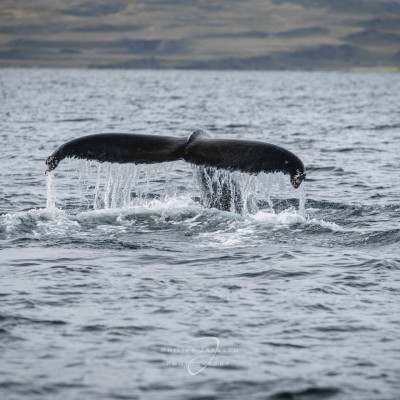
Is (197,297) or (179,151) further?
(179,151)

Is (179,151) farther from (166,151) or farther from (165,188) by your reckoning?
(165,188)

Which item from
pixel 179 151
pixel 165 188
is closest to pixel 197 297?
pixel 179 151

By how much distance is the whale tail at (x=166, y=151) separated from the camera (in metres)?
8.07

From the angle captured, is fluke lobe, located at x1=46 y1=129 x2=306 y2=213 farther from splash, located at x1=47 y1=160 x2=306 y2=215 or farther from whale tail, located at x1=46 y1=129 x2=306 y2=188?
splash, located at x1=47 y1=160 x2=306 y2=215

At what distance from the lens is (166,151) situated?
8484 millimetres

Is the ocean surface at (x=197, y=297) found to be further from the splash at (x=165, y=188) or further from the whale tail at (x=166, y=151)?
the whale tail at (x=166, y=151)

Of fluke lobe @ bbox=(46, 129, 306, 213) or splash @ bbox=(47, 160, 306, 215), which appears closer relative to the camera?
fluke lobe @ bbox=(46, 129, 306, 213)

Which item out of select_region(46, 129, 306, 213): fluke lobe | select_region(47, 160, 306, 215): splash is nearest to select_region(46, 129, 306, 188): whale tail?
select_region(46, 129, 306, 213): fluke lobe

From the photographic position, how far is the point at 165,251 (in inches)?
356

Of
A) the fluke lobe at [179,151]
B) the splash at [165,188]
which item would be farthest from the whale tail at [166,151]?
the splash at [165,188]

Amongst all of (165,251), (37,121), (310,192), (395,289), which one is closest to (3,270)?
(165,251)

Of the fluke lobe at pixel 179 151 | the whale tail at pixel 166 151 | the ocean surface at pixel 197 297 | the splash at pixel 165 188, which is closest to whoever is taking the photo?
the ocean surface at pixel 197 297

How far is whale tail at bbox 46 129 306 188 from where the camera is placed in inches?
318

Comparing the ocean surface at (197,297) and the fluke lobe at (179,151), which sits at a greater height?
the fluke lobe at (179,151)
